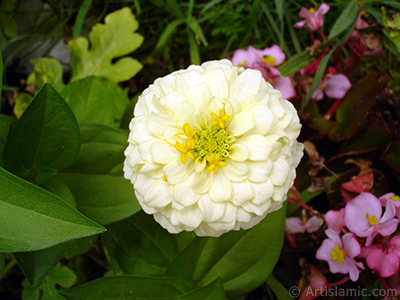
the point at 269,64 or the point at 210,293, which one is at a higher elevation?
the point at 269,64

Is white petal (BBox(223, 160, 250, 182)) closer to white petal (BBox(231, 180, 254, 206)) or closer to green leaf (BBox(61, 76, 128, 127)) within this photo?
white petal (BBox(231, 180, 254, 206))

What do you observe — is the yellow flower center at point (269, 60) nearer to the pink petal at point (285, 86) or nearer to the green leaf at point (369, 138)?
the pink petal at point (285, 86)

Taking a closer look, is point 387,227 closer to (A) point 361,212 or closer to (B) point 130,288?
(A) point 361,212

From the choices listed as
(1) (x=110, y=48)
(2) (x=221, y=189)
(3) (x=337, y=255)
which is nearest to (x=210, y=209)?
(2) (x=221, y=189)

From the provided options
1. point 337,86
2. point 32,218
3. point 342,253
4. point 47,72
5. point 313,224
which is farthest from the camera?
point 47,72

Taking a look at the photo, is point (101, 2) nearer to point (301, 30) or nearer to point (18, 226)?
point (301, 30)

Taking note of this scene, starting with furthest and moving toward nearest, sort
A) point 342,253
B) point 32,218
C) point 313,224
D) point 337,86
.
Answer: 1. point 337,86
2. point 313,224
3. point 342,253
4. point 32,218

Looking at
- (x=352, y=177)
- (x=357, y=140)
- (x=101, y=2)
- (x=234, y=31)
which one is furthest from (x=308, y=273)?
(x=101, y=2)
